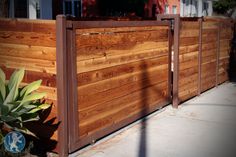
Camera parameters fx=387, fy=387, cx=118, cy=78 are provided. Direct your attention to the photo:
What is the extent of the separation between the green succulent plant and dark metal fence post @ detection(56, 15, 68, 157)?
0.65 feet

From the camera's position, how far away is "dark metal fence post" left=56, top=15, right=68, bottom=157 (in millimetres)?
4605

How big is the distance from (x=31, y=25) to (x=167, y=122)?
10.0 ft

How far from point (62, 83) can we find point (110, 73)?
44.7 inches

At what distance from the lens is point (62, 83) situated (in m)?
4.71

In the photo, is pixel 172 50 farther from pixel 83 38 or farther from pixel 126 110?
pixel 83 38

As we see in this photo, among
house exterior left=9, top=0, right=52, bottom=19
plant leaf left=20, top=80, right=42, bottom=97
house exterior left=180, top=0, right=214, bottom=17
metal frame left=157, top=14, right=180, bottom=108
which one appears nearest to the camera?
plant leaf left=20, top=80, right=42, bottom=97

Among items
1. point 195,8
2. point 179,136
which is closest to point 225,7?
point 195,8

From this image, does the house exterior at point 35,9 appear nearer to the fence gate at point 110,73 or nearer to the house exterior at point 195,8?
the fence gate at point 110,73

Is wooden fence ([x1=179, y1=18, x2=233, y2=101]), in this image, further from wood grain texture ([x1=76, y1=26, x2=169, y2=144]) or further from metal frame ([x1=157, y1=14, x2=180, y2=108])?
wood grain texture ([x1=76, y1=26, x2=169, y2=144])

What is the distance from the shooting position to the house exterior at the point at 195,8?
2661cm

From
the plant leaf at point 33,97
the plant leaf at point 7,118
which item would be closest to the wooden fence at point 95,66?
the plant leaf at point 33,97

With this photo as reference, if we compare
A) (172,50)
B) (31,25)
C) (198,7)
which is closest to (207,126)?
(172,50)

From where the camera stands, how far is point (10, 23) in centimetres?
512

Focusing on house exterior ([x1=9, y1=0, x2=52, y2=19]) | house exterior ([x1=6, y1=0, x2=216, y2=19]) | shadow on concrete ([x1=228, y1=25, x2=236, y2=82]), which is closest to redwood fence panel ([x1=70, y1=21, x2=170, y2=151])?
shadow on concrete ([x1=228, y1=25, x2=236, y2=82])
